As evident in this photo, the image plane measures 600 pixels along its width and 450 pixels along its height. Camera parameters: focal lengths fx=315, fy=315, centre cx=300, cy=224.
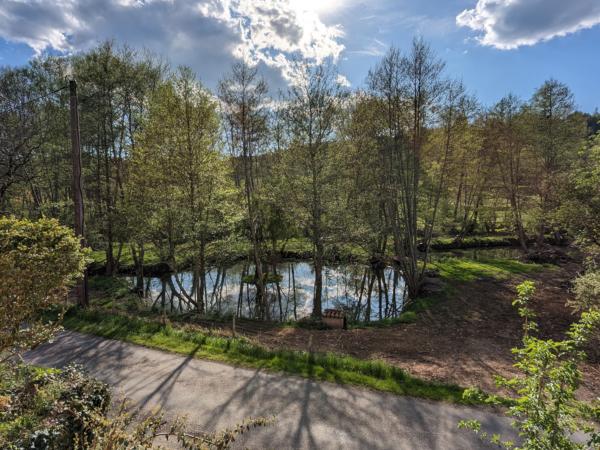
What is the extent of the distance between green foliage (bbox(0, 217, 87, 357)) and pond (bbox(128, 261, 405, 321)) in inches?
326

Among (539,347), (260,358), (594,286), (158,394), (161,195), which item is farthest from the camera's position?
(161,195)

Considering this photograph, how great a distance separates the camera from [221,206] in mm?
13742

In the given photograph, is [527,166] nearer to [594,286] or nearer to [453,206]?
[453,206]

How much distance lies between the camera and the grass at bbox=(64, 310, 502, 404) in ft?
23.0

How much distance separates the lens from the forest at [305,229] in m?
7.31

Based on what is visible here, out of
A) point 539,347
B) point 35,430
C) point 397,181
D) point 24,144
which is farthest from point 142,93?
point 539,347

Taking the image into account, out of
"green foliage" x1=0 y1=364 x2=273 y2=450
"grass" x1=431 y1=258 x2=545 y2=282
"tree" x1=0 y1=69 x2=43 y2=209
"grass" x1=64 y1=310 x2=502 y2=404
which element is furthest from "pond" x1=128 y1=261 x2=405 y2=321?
"tree" x1=0 y1=69 x2=43 y2=209

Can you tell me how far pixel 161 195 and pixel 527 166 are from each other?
90.2ft

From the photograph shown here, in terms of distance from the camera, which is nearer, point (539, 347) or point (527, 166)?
point (539, 347)

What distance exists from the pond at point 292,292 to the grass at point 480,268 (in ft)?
9.75

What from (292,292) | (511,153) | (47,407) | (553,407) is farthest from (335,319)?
(511,153)

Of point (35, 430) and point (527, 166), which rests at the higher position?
point (527, 166)

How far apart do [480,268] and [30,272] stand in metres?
22.0

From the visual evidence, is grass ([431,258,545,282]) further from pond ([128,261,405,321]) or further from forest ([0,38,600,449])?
pond ([128,261,405,321])
